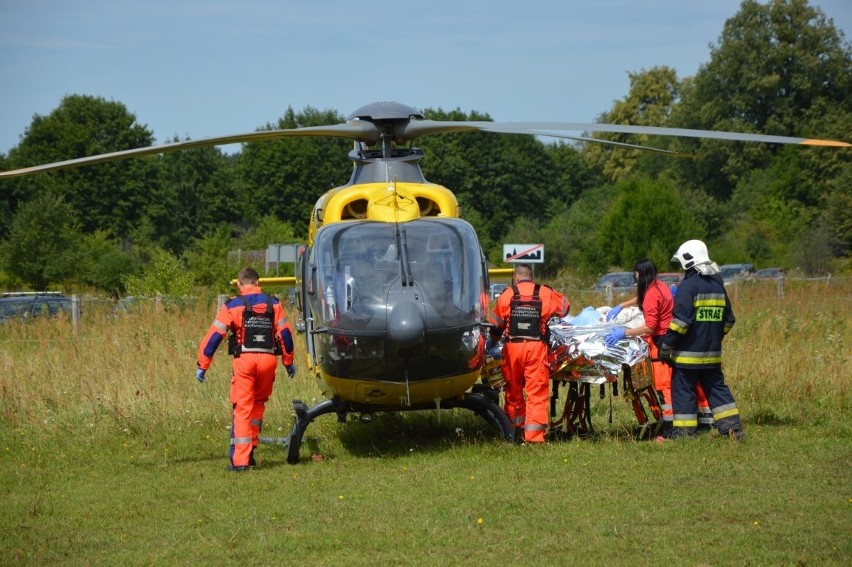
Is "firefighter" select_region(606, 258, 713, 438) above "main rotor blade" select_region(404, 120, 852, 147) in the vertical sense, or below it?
below

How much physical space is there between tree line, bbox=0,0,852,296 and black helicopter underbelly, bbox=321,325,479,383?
37.9 m

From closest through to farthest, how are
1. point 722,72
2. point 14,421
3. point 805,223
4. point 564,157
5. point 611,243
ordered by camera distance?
point 14,421, point 611,243, point 805,223, point 722,72, point 564,157

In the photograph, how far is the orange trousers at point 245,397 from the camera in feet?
35.2

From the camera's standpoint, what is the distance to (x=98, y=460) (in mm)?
11727

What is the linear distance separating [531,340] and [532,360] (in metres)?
0.21

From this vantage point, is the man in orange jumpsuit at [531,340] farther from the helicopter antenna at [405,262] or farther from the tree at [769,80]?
the tree at [769,80]

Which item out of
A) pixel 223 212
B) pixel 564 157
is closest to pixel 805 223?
pixel 564 157

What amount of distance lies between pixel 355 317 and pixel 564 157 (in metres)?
78.4

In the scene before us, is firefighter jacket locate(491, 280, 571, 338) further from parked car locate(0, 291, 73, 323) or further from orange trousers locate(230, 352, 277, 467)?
parked car locate(0, 291, 73, 323)

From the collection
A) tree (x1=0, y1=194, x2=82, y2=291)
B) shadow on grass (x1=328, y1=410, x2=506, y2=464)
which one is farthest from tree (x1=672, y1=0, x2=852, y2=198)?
shadow on grass (x1=328, y1=410, x2=506, y2=464)

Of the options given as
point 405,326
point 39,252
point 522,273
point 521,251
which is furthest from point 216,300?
point 39,252

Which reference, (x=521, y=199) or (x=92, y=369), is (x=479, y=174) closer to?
(x=521, y=199)

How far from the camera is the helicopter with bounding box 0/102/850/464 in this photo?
10297 mm

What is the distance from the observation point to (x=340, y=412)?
1141cm
